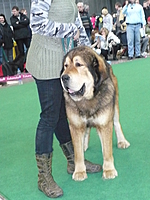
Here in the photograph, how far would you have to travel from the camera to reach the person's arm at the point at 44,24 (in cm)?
211

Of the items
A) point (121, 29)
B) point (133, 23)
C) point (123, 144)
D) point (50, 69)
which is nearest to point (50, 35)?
→ point (50, 69)

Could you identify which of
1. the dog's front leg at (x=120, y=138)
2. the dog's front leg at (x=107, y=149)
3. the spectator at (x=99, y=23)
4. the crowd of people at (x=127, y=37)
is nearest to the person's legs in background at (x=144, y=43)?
the crowd of people at (x=127, y=37)

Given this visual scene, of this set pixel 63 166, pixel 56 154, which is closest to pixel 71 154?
pixel 63 166

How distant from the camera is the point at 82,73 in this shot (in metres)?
2.23

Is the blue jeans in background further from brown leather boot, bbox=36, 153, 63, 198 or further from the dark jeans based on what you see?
brown leather boot, bbox=36, 153, 63, 198

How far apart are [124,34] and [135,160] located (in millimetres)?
8904

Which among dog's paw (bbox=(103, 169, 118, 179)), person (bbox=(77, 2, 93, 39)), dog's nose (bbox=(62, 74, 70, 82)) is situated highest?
person (bbox=(77, 2, 93, 39))

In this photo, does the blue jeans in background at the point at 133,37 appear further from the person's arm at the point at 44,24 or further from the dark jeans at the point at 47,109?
the person's arm at the point at 44,24

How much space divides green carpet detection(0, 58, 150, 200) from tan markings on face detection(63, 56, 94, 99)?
757 millimetres

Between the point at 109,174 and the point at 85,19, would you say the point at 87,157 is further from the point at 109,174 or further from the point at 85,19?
the point at 85,19

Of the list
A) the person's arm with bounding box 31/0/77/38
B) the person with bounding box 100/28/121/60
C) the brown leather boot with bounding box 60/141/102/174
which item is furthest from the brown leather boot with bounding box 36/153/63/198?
the person with bounding box 100/28/121/60

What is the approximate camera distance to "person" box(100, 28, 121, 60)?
993 cm

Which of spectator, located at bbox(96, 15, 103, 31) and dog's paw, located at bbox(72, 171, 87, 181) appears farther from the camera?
spectator, located at bbox(96, 15, 103, 31)

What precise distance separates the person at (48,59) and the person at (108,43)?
297 inches
